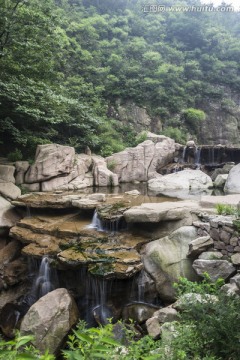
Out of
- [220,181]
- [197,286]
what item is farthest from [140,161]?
[197,286]

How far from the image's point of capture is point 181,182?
15305 millimetres

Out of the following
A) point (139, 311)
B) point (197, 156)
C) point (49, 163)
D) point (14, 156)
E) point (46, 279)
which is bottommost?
point (139, 311)

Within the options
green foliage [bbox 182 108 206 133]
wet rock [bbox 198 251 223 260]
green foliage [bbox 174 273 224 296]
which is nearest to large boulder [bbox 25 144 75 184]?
wet rock [bbox 198 251 223 260]

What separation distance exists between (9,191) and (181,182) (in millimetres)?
8453

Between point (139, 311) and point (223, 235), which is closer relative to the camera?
point (139, 311)

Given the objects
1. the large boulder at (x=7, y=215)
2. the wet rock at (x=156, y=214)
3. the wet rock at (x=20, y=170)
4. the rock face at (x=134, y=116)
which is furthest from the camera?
the rock face at (x=134, y=116)

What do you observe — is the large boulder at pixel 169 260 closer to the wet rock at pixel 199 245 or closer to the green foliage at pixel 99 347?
the wet rock at pixel 199 245

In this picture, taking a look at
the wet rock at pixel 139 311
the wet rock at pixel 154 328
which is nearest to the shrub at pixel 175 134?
the wet rock at pixel 139 311

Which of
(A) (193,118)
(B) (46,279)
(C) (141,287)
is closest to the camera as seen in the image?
(C) (141,287)

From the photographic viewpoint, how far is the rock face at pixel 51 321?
5512mm

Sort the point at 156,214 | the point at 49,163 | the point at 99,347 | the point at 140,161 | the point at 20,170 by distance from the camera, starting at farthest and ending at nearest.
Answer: the point at 140,161
the point at 49,163
the point at 20,170
the point at 156,214
the point at 99,347

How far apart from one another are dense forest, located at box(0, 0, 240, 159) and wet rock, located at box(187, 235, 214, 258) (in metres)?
8.04

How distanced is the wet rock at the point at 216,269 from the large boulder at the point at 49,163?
29.4 ft

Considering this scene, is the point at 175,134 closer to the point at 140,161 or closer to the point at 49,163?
the point at 140,161
